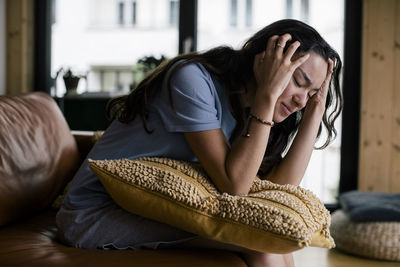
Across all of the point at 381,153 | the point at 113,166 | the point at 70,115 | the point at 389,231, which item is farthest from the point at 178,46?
the point at 113,166

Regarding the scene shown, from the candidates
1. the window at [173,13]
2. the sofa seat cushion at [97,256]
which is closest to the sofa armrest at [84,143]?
the sofa seat cushion at [97,256]

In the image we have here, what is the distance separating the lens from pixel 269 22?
11.2 ft

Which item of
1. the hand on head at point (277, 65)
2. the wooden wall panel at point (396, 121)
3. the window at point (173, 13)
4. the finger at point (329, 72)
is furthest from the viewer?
the window at point (173, 13)

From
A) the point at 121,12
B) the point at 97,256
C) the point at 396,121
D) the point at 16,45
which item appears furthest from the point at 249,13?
the point at 97,256

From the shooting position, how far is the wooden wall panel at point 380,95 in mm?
3070

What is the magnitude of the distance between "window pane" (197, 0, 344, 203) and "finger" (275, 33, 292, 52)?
7.11 feet

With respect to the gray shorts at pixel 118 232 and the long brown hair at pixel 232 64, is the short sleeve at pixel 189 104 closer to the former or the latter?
the long brown hair at pixel 232 64

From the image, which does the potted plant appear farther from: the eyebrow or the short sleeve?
the eyebrow

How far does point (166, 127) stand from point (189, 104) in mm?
87

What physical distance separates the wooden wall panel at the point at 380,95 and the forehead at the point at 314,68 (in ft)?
6.40

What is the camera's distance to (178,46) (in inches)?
135

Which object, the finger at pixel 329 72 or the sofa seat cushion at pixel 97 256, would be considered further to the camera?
the finger at pixel 329 72

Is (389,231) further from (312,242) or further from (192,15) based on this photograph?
(192,15)

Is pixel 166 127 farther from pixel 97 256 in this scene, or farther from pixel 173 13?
pixel 173 13
